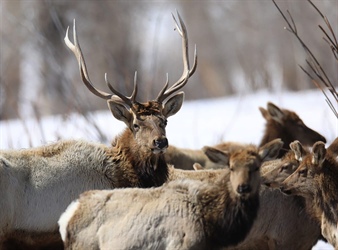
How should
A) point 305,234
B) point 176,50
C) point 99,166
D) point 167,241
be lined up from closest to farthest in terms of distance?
point 167,241, point 305,234, point 99,166, point 176,50

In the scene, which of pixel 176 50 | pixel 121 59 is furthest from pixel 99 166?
pixel 176 50

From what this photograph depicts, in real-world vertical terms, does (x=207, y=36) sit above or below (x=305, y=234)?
above

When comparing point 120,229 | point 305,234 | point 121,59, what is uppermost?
point 121,59

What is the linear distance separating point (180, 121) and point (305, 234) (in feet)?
33.6

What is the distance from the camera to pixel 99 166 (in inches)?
382

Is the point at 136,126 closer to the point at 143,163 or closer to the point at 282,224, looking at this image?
the point at 143,163

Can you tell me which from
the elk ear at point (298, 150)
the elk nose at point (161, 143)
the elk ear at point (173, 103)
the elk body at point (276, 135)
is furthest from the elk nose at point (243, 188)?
the elk body at point (276, 135)

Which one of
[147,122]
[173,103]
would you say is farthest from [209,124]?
[147,122]

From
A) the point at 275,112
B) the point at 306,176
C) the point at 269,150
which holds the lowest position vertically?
the point at 306,176

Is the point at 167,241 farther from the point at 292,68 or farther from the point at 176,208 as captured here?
the point at 292,68

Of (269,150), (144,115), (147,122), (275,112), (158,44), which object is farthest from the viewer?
(158,44)

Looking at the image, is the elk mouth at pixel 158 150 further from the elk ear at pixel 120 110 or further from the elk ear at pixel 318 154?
the elk ear at pixel 318 154

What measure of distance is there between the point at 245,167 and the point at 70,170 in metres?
2.23

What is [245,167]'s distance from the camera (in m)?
8.00
